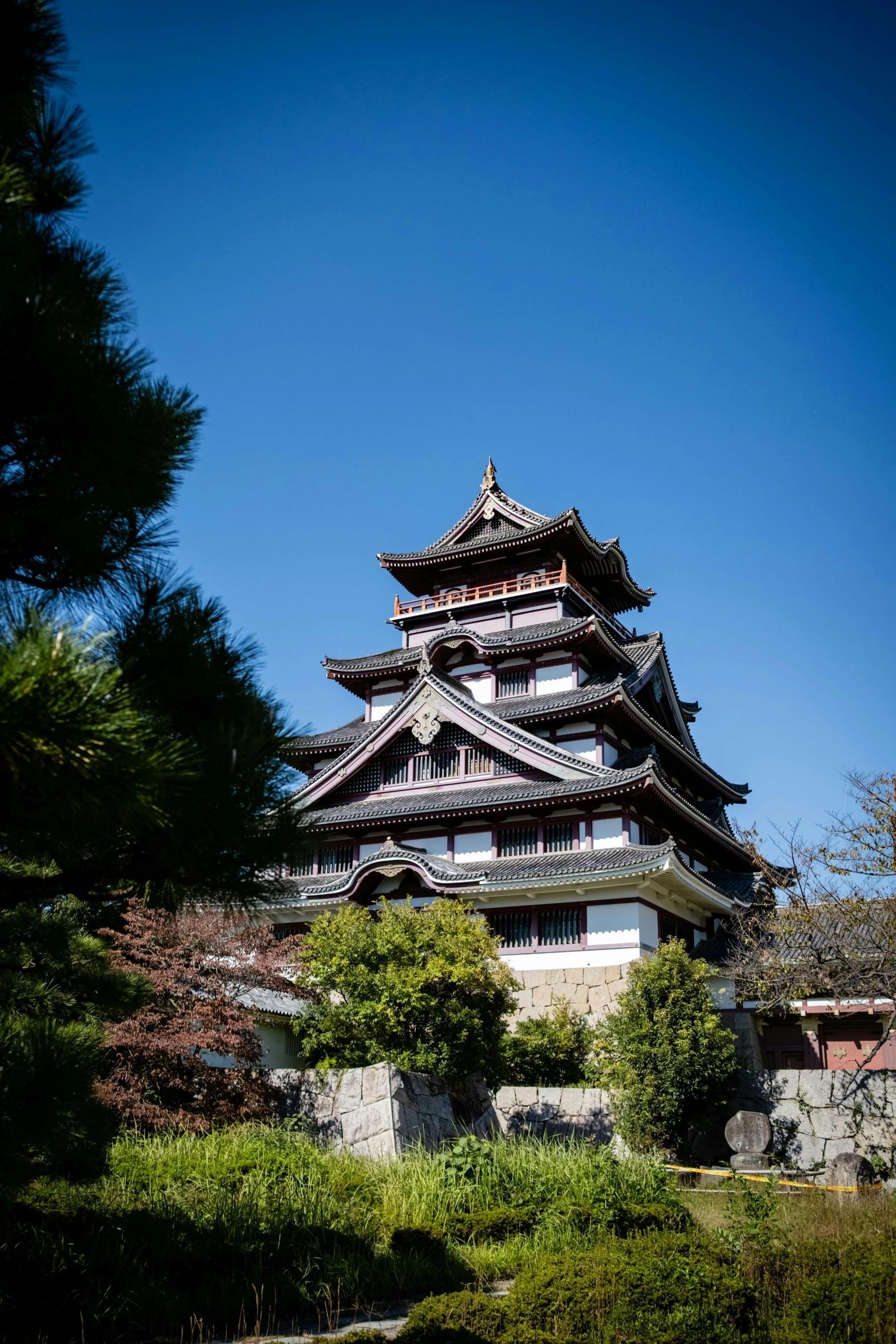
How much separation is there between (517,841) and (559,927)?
→ 2.69 m

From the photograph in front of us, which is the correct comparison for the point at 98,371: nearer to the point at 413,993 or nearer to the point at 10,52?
the point at 10,52

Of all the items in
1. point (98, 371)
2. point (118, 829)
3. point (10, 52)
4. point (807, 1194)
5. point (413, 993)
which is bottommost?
point (807, 1194)

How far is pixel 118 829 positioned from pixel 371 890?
19953mm

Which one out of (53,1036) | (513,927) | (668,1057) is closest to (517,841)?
(513,927)

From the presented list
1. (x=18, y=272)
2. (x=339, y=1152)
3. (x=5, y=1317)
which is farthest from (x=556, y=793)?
(x=18, y=272)

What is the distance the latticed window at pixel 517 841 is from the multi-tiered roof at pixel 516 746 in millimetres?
46

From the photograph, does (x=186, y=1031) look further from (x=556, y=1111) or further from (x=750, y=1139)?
(x=750, y=1139)

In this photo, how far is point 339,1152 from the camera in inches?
504

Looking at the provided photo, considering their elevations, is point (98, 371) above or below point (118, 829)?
above

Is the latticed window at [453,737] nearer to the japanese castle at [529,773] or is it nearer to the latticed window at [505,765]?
the japanese castle at [529,773]

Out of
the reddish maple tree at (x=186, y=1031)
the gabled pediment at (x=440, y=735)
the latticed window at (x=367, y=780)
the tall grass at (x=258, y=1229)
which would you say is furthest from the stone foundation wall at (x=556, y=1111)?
the latticed window at (x=367, y=780)

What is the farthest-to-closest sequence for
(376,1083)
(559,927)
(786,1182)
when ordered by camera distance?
(559,927), (786,1182), (376,1083)

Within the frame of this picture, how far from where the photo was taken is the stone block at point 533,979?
75.1 feet

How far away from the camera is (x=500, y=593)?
30969 millimetres
